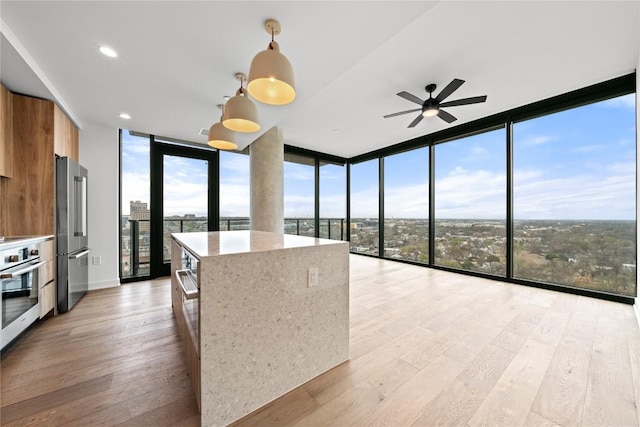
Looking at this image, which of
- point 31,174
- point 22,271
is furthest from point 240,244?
A: point 31,174

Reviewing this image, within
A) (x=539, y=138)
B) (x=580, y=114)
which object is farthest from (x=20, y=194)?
(x=580, y=114)

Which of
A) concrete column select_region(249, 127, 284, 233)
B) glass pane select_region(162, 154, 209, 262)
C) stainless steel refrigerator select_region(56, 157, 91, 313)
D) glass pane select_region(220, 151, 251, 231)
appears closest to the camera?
stainless steel refrigerator select_region(56, 157, 91, 313)

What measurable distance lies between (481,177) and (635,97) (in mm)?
1805

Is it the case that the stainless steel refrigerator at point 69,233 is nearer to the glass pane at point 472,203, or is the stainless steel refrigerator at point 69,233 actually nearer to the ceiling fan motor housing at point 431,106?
the ceiling fan motor housing at point 431,106

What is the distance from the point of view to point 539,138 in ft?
11.7

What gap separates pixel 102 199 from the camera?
363 centimetres

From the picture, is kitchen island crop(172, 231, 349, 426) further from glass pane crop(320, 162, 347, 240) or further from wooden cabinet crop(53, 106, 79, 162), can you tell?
glass pane crop(320, 162, 347, 240)

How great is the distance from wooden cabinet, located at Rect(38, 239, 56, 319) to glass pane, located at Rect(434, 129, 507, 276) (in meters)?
5.67

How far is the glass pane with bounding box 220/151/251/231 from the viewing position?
15.9ft

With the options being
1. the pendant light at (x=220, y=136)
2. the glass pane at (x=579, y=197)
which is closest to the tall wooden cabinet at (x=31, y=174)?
the pendant light at (x=220, y=136)

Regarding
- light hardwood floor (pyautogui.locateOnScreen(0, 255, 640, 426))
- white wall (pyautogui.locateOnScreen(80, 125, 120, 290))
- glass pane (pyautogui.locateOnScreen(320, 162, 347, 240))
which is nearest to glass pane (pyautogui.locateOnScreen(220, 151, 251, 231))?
white wall (pyautogui.locateOnScreen(80, 125, 120, 290))

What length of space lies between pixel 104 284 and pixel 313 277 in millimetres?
3889

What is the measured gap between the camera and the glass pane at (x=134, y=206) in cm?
398

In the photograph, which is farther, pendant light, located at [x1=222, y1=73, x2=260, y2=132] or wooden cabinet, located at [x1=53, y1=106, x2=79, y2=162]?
wooden cabinet, located at [x1=53, y1=106, x2=79, y2=162]
